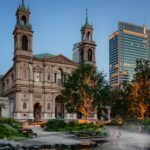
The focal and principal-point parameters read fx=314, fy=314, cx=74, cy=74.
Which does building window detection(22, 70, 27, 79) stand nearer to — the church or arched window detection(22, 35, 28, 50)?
the church


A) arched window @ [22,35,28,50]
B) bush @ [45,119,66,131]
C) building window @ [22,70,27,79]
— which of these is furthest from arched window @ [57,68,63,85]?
bush @ [45,119,66,131]

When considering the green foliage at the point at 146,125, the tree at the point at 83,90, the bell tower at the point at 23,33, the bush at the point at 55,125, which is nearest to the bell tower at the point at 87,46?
the bell tower at the point at 23,33

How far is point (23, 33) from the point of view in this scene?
3327 inches

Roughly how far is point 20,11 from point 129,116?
40739 millimetres

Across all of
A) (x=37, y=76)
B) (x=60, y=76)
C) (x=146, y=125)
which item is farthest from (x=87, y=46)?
(x=146, y=125)

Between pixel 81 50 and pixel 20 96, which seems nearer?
pixel 20 96

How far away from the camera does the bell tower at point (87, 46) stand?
95.9 metres

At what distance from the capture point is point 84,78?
198 ft

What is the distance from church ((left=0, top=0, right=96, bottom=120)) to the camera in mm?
81438

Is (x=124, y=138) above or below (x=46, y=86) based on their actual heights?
below

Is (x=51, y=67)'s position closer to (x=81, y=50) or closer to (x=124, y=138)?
(x=81, y=50)

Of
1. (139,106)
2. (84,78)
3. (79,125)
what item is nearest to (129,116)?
(139,106)

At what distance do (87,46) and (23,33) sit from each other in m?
21.3

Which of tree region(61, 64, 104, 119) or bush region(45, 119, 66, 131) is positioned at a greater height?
tree region(61, 64, 104, 119)
